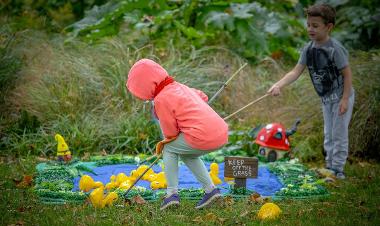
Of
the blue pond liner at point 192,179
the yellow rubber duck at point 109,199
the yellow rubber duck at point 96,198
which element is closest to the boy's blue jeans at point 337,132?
the blue pond liner at point 192,179

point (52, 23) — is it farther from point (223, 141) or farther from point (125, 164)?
point (223, 141)

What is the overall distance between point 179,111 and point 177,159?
0.41 metres

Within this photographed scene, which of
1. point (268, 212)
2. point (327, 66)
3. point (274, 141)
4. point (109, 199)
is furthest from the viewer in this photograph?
point (274, 141)

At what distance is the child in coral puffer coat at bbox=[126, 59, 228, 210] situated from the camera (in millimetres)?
4328

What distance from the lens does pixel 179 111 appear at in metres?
4.33

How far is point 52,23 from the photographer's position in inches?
404

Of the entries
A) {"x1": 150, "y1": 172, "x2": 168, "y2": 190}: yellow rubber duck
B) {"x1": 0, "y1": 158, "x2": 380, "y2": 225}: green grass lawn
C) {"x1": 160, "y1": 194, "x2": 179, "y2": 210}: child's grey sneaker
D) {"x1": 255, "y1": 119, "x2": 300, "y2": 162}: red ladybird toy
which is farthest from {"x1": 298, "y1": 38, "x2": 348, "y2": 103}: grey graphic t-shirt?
{"x1": 160, "y1": 194, "x2": 179, "y2": 210}: child's grey sneaker

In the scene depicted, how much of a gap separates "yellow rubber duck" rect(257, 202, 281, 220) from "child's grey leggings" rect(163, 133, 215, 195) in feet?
1.48

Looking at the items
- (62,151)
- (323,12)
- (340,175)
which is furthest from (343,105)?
(62,151)

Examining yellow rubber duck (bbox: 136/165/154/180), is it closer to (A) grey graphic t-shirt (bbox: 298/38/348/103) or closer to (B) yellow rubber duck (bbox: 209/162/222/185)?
(B) yellow rubber duck (bbox: 209/162/222/185)

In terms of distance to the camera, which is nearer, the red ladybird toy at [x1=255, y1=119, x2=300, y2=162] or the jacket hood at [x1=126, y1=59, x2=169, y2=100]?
the jacket hood at [x1=126, y1=59, x2=169, y2=100]

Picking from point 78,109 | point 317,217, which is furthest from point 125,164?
point 317,217

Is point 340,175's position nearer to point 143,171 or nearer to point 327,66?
point 327,66

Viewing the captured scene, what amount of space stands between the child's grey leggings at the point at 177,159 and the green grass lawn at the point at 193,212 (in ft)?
0.68
